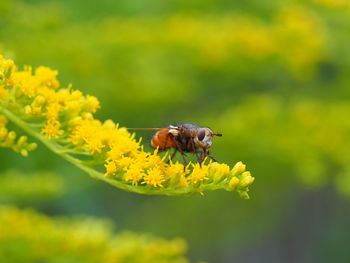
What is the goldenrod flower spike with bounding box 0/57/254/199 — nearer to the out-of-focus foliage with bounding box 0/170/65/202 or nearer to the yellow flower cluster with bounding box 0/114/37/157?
the yellow flower cluster with bounding box 0/114/37/157

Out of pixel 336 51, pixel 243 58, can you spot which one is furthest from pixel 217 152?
pixel 336 51

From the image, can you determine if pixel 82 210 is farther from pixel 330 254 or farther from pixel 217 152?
pixel 330 254

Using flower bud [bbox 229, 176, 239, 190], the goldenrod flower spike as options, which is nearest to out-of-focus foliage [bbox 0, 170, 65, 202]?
the goldenrod flower spike

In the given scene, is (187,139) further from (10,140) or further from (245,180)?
(10,140)

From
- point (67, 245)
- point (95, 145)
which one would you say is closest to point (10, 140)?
point (95, 145)

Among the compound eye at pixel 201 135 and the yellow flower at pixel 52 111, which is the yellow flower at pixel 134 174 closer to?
the compound eye at pixel 201 135

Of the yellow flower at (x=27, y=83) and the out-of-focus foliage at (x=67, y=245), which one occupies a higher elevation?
the yellow flower at (x=27, y=83)

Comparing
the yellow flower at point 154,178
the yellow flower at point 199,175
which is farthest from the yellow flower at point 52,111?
the yellow flower at point 199,175
